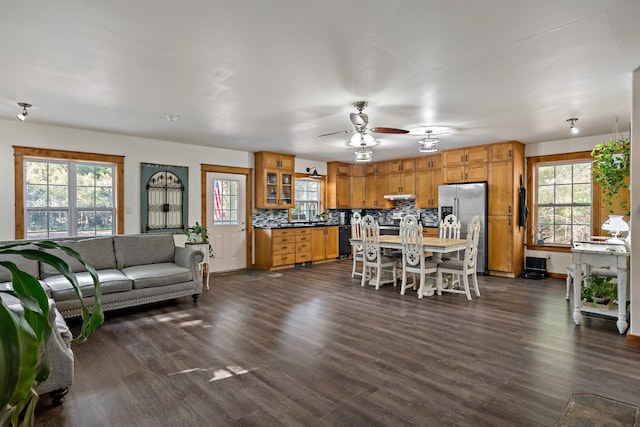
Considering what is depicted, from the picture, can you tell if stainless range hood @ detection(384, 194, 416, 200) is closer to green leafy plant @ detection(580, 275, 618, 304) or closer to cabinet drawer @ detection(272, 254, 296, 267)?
cabinet drawer @ detection(272, 254, 296, 267)

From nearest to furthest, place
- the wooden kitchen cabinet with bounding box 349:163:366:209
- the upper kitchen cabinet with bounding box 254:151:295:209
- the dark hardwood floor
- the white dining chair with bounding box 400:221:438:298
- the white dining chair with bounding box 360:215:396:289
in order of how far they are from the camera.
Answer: the dark hardwood floor, the white dining chair with bounding box 400:221:438:298, the white dining chair with bounding box 360:215:396:289, the upper kitchen cabinet with bounding box 254:151:295:209, the wooden kitchen cabinet with bounding box 349:163:366:209

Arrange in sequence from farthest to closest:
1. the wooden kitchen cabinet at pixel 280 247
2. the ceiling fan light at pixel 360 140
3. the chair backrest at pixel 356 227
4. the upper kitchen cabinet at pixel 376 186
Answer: the upper kitchen cabinet at pixel 376 186
the wooden kitchen cabinet at pixel 280 247
the chair backrest at pixel 356 227
the ceiling fan light at pixel 360 140

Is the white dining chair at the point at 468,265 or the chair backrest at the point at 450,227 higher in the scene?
the chair backrest at the point at 450,227

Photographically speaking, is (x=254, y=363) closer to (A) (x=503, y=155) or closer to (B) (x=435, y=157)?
(A) (x=503, y=155)

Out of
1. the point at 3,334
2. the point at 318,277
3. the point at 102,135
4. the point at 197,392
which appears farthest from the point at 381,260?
the point at 3,334

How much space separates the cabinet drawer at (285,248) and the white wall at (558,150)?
4.51m

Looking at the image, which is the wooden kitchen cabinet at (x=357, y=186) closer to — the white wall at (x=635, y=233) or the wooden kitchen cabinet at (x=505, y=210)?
the wooden kitchen cabinet at (x=505, y=210)

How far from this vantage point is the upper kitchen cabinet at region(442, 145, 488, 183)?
657cm

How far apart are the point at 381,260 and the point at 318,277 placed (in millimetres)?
1325

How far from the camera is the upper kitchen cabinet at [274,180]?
7.30 meters

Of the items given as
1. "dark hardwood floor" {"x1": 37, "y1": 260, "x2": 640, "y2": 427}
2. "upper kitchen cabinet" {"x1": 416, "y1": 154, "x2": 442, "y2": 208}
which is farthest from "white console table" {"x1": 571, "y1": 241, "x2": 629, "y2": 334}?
"upper kitchen cabinet" {"x1": 416, "y1": 154, "x2": 442, "y2": 208}

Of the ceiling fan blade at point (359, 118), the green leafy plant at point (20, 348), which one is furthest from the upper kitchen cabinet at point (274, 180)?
the green leafy plant at point (20, 348)

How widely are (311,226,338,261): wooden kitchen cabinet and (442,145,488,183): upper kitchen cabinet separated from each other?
110 inches

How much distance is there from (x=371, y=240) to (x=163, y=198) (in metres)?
3.63
